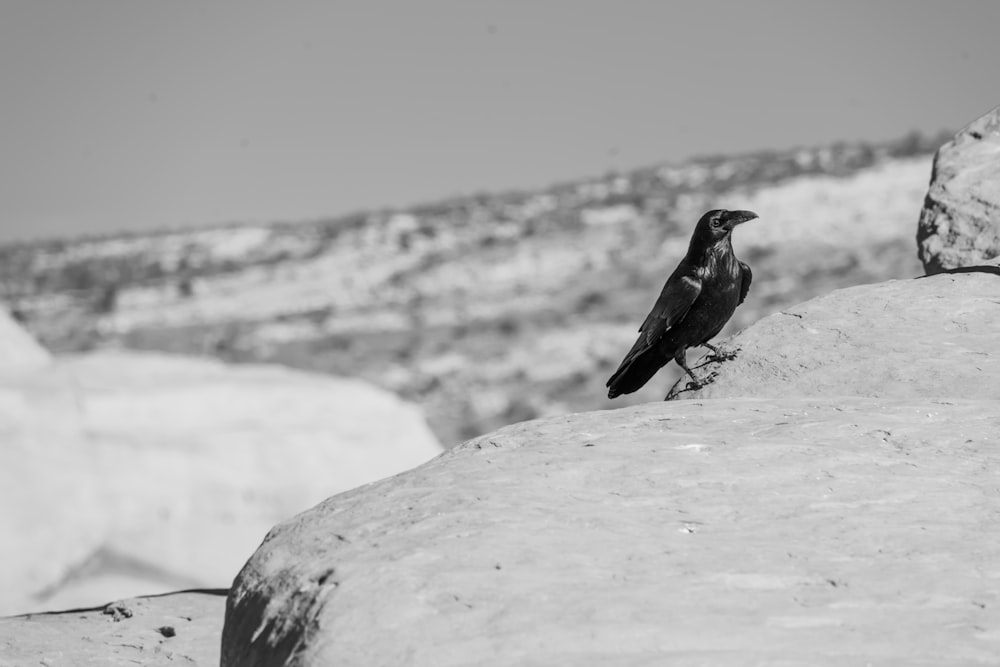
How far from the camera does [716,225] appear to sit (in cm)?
Answer: 667

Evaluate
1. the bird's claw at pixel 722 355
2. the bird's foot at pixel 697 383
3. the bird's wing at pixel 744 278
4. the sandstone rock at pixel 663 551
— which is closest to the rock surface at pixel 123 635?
the sandstone rock at pixel 663 551

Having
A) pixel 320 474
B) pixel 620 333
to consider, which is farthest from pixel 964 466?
pixel 620 333

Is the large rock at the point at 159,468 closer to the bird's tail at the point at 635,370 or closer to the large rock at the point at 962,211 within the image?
the bird's tail at the point at 635,370

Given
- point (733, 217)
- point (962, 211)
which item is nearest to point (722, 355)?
point (733, 217)

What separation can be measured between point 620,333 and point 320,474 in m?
13.4

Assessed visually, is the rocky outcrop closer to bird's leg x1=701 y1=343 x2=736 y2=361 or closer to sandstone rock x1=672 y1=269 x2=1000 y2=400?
sandstone rock x1=672 y1=269 x2=1000 y2=400

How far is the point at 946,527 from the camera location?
3996 mm

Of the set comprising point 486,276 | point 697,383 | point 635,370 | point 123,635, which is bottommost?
point 486,276

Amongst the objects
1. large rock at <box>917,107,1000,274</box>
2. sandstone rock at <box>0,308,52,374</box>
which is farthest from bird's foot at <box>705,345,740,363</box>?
sandstone rock at <box>0,308,52,374</box>

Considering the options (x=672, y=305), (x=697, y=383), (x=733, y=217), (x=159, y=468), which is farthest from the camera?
(x=159, y=468)

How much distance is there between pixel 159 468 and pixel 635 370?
407 cm

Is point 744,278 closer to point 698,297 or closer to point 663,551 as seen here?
point 698,297

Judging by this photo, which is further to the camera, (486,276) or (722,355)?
(486,276)

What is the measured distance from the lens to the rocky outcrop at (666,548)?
11.1 ft
